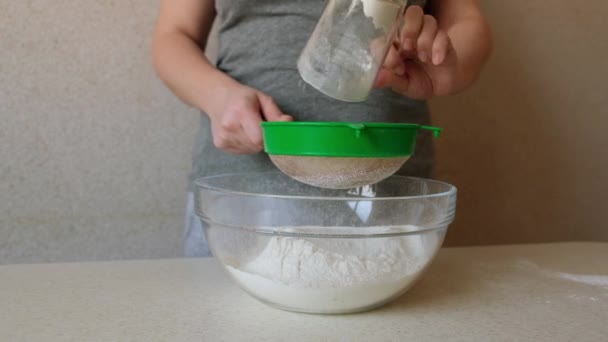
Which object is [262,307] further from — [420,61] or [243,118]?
[420,61]

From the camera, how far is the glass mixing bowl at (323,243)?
0.45 meters

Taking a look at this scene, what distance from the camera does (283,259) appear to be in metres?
0.46

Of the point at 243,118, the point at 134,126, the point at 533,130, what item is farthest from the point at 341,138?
the point at 533,130

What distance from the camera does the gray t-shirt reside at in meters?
0.71

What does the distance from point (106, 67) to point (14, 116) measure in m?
0.18

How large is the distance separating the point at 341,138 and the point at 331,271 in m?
0.11

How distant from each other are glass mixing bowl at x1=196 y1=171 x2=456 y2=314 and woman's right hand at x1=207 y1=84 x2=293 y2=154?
0.31 ft

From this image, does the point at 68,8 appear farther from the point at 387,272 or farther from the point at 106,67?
the point at 387,272

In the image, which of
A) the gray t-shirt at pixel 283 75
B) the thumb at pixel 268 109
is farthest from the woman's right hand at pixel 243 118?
the gray t-shirt at pixel 283 75

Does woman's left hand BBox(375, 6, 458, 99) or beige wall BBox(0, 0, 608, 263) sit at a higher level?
woman's left hand BBox(375, 6, 458, 99)

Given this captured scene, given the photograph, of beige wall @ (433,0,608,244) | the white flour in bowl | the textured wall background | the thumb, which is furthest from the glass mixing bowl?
beige wall @ (433,0,608,244)

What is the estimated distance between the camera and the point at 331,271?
45 centimetres

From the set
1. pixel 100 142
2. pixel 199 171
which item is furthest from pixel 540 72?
pixel 100 142

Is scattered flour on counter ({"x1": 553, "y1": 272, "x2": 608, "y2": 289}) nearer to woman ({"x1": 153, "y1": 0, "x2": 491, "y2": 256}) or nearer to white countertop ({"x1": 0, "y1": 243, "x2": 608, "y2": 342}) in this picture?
white countertop ({"x1": 0, "y1": 243, "x2": 608, "y2": 342})
